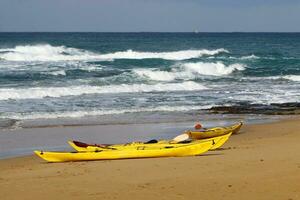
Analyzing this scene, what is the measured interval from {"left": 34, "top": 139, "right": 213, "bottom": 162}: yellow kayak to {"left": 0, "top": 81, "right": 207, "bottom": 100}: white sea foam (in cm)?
1419

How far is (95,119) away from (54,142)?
429 centimetres

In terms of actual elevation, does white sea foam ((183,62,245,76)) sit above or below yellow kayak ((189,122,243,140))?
below

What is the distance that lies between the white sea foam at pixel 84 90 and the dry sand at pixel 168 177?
535 inches

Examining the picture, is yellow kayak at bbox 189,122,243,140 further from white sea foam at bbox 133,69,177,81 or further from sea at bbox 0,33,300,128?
white sea foam at bbox 133,69,177,81

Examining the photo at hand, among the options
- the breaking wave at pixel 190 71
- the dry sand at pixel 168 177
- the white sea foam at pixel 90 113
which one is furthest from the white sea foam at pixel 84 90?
the dry sand at pixel 168 177

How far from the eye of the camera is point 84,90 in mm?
27938

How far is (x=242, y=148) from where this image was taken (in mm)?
12742

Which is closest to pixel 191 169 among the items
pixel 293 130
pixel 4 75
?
pixel 293 130

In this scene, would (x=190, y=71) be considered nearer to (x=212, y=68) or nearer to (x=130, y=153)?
(x=212, y=68)

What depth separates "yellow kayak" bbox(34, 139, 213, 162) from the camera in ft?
37.6

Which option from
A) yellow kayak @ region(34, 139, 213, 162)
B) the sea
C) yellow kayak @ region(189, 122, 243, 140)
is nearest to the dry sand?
yellow kayak @ region(34, 139, 213, 162)

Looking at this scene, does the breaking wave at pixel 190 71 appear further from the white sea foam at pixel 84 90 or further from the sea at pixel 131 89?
the white sea foam at pixel 84 90

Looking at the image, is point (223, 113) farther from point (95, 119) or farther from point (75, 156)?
point (75, 156)

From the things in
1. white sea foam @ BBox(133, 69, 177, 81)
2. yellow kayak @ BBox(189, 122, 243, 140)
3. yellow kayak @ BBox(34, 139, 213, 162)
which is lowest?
white sea foam @ BBox(133, 69, 177, 81)
